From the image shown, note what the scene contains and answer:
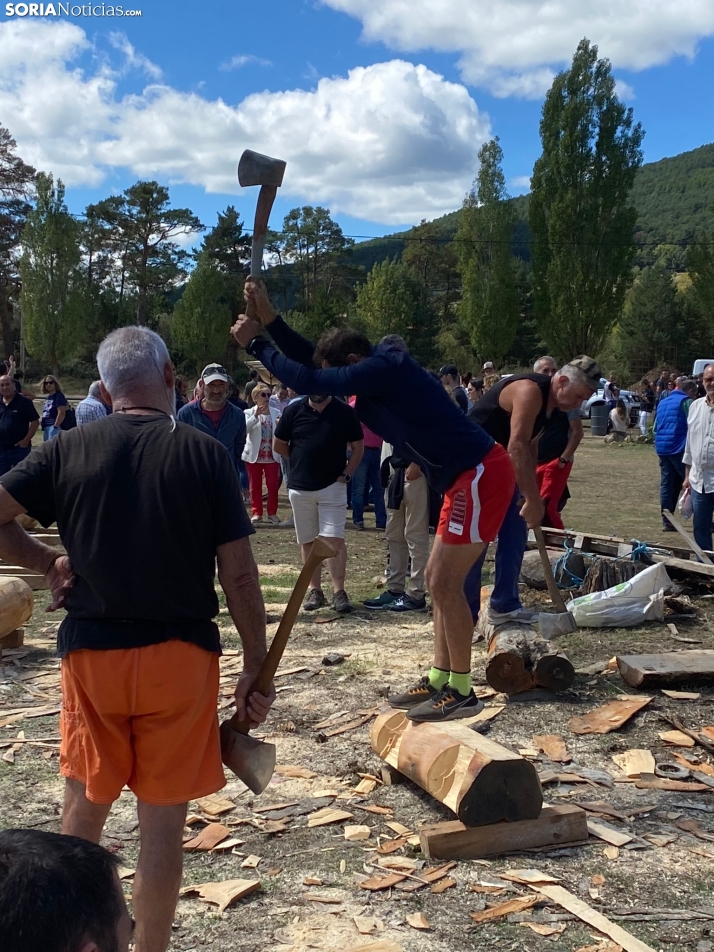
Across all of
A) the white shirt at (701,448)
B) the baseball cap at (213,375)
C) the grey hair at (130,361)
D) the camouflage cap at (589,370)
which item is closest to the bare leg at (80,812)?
the grey hair at (130,361)

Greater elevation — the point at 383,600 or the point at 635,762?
the point at 383,600

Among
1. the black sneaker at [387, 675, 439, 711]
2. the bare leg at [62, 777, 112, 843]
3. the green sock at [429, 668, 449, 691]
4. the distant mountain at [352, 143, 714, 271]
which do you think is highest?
the distant mountain at [352, 143, 714, 271]

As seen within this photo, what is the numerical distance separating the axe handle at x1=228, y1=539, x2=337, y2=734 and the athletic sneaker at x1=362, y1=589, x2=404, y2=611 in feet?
17.9

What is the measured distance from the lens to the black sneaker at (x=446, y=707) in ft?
15.6

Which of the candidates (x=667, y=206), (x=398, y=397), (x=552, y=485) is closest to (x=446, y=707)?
(x=398, y=397)

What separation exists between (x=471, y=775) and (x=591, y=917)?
80cm

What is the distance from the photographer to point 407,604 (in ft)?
28.4

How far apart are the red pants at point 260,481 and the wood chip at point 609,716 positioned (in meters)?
8.29

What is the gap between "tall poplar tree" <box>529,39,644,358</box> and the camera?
161 ft

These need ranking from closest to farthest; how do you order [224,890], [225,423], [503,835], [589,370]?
[224,890]
[503,835]
[589,370]
[225,423]

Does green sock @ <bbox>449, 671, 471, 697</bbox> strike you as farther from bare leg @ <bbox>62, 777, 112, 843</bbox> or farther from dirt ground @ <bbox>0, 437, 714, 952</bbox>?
bare leg @ <bbox>62, 777, 112, 843</bbox>

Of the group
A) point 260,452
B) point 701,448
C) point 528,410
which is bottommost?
point 701,448

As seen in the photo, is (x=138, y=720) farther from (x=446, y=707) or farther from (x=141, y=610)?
(x=446, y=707)

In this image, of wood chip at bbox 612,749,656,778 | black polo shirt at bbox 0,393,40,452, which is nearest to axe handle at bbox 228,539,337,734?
wood chip at bbox 612,749,656,778
